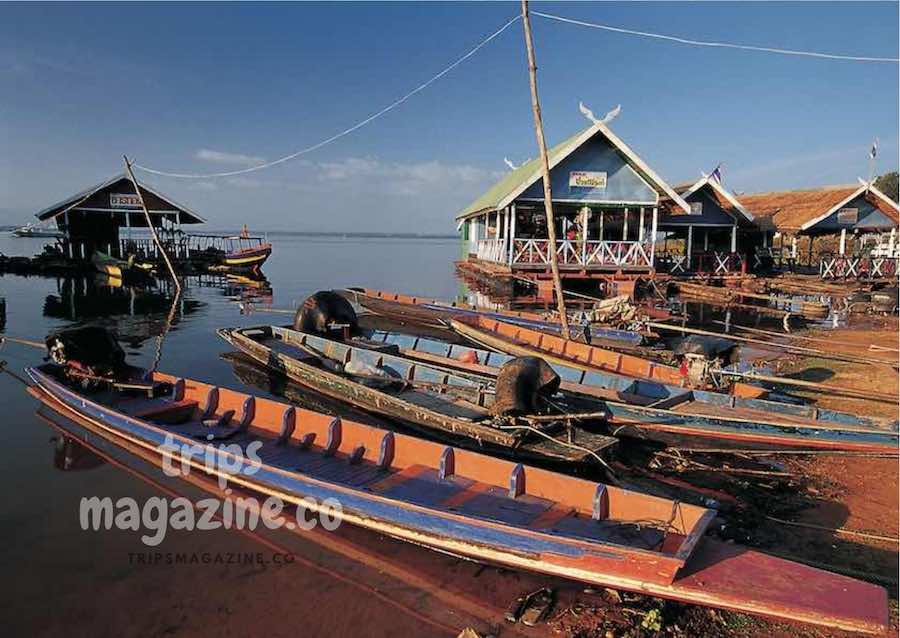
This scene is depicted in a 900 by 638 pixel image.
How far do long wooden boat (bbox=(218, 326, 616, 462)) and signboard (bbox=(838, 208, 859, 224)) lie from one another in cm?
2597

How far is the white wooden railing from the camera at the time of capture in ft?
72.5

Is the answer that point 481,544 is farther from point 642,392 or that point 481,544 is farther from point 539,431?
point 642,392

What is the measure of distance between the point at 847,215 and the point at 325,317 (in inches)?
1031

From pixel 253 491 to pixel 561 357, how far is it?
6603mm

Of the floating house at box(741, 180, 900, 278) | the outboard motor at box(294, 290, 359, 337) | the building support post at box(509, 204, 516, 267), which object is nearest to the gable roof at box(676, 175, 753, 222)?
the floating house at box(741, 180, 900, 278)

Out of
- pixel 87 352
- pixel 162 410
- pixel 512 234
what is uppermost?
pixel 512 234

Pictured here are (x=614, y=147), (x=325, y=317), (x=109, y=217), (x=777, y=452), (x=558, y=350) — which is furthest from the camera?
(x=109, y=217)

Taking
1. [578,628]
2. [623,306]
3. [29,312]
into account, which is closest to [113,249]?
[29,312]

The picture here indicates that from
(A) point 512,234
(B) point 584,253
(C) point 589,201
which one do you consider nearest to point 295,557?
(A) point 512,234

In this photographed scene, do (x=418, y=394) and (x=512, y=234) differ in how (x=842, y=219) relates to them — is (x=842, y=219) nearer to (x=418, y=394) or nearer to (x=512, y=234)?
(x=512, y=234)

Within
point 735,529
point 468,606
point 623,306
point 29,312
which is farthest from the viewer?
point 29,312

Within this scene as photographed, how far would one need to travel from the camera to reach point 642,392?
8953 mm

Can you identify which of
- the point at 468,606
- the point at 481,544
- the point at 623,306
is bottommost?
the point at 468,606

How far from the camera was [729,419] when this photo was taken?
7539mm
